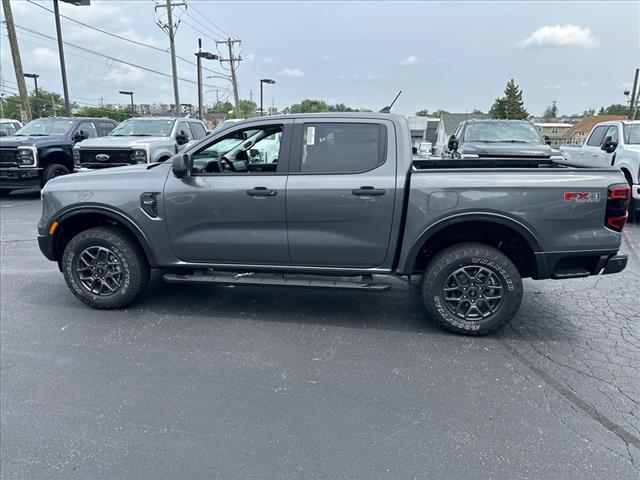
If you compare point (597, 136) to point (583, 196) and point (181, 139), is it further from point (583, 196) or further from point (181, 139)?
point (181, 139)

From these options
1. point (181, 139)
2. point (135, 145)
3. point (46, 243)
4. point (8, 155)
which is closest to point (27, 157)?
Result: point (8, 155)

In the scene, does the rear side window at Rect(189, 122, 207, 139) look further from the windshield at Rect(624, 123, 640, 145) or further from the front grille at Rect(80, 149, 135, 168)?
the windshield at Rect(624, 123, 640, 145)

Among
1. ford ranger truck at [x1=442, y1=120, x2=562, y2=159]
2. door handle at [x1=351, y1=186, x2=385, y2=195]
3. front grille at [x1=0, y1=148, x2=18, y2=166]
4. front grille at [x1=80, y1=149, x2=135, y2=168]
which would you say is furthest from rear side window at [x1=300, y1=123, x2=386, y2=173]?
front grille at [x1=0, y1=148, x2=18, y2=166]

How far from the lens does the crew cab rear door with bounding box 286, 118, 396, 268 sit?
3.80 metres

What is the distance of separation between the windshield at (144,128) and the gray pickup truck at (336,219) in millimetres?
7453

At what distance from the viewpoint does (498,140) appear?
390 inches

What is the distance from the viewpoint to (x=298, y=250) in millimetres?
4016

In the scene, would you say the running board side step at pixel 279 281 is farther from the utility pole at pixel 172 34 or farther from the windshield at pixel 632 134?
the utility pole at pixel 172 34

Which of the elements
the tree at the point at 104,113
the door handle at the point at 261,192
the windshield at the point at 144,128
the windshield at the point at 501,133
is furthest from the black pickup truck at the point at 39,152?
the tree at the point at 104,113

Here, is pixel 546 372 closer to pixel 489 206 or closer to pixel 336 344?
pixel 489 206

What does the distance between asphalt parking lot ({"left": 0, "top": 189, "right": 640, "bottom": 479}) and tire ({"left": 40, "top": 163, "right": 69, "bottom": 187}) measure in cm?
736

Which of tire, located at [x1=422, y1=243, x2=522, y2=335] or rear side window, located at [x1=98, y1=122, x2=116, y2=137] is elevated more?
rear side window, located at [x1=98, y1=122, x2=116, y2=137]

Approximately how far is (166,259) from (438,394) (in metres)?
2.72

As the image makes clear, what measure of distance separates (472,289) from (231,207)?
87.6 inches
